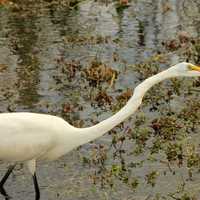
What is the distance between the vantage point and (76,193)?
7441 millimetres

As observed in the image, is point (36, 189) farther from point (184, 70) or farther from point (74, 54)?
point (74, 54)

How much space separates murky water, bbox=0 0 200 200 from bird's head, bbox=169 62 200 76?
1418 mm

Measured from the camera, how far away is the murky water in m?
7.65

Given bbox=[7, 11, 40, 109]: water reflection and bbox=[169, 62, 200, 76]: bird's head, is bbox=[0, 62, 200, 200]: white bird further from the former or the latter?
bbox=[7, 11, 40, 109]: water reflection

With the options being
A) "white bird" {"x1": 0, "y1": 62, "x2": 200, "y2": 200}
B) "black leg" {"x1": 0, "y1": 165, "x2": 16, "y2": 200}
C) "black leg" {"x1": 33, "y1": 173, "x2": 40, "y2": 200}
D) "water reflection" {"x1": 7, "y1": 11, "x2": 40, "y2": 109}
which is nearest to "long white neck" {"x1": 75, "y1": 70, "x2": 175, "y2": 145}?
"white bird" {"x1": 0, "y1": 62, "x2": 200, "y2": 200}

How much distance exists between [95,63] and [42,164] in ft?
12.7

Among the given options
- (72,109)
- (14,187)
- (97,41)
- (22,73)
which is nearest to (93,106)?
(72,109)

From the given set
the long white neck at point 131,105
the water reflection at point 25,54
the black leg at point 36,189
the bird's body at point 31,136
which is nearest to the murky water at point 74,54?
the water reflection at point 25,54

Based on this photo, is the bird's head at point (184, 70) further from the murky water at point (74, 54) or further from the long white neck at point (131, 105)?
the murky water at point (74, 54)

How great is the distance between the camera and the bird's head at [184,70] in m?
6.94

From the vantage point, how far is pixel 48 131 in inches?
279

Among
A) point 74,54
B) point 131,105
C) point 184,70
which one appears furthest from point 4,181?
point 74,54

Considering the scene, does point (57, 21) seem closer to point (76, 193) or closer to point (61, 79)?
point (61, 79)

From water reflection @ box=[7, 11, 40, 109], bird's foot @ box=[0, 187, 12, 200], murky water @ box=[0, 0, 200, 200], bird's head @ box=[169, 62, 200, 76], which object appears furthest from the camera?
water reflection @ box=[7, 11, 40, 109]
